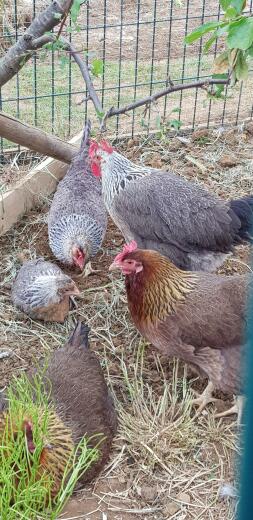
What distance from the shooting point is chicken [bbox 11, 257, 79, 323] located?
14.3 ft

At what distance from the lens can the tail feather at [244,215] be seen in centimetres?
441

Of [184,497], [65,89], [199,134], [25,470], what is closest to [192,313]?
[184,497]

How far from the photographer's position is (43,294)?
4352mm

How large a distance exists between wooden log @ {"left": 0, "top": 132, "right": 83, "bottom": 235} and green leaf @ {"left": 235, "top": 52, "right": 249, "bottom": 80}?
97.4 inches

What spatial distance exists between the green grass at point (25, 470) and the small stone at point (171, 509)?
48 cm

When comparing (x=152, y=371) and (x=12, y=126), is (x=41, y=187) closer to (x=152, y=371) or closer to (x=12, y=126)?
(x=12, y=126)

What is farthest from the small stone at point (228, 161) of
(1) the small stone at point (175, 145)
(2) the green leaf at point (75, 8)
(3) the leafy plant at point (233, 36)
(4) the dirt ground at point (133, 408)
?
(2) the green leaf at point (75, 8)

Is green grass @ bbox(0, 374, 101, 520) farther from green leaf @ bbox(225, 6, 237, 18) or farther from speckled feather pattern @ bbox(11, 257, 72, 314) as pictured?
green leaf @ bbox(225, 6, 237, 18)

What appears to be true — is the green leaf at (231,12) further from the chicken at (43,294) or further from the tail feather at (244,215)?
the chicken at (43,294)

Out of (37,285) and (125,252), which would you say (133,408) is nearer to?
(125,252)

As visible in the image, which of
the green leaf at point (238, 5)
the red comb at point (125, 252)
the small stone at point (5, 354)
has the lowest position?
the small stone at point (5, 354)

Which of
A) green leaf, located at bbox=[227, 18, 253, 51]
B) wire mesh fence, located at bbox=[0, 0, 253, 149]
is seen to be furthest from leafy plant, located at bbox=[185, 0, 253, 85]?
wire mesh fence, located at bbox=[0, 0, 253, 149]

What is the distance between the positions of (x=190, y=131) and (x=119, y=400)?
3.33 m

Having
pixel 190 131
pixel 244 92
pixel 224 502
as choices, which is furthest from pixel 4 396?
pixel 244 92
